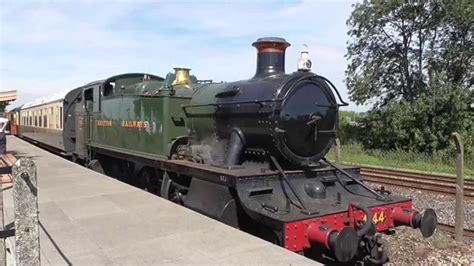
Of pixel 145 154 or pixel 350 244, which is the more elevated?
pixel 145 154

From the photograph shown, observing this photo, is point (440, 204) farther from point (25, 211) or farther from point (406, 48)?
point (406, 48)

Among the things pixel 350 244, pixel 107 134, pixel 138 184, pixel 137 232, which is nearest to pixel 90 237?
pixel 137 232

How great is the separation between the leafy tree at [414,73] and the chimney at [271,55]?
1410 centimetres

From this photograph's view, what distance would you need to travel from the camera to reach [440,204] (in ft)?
27.7

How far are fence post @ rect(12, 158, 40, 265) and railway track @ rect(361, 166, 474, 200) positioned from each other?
8462mm

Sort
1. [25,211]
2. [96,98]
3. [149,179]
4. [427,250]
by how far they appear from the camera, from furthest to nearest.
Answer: [96,98] → [149,179] → [427,250] → [25,211]

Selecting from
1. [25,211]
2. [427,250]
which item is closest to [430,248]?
[427,250]

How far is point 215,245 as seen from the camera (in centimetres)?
375

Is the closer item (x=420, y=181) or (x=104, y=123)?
(x=104, y=123)

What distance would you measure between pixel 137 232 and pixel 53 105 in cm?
1454

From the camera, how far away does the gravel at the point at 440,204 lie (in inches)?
294

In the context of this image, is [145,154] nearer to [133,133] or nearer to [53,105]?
[133,133]

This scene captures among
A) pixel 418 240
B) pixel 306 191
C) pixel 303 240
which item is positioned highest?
pixel 306 191

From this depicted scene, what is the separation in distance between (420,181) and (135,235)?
821cm
